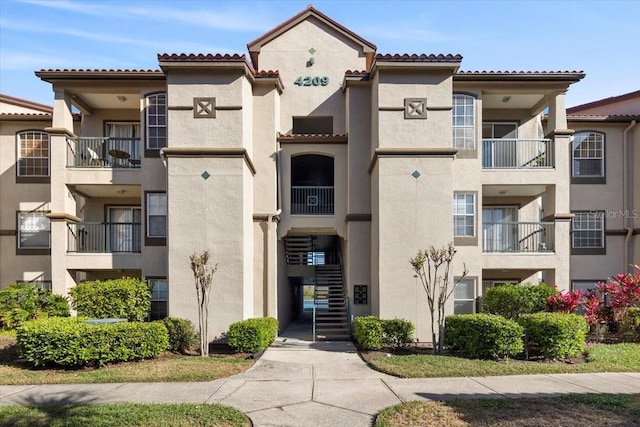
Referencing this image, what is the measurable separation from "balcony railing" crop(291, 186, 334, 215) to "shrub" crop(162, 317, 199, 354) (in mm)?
5795

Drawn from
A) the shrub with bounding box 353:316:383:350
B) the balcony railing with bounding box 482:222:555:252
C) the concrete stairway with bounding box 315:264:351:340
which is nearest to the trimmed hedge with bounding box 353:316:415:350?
the shrub with bounding box 353:316:383:350

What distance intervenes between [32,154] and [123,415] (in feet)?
47.9

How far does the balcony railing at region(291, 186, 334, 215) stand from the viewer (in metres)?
16.1

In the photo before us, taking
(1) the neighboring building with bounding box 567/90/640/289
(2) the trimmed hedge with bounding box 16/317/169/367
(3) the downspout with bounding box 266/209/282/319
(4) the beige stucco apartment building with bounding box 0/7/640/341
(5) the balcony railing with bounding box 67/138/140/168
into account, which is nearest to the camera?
(2) the trimmed hedge with bounding box 16/317/169/367

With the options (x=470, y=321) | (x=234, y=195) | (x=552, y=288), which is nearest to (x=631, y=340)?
(x=552, y=288)

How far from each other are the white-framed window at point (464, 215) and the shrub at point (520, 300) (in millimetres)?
2281

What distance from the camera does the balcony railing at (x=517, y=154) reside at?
623 inches

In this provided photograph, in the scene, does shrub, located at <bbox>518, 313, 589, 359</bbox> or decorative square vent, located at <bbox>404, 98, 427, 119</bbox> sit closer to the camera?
shrub, located at <bbox>518, 313, 589, 359</bbox>

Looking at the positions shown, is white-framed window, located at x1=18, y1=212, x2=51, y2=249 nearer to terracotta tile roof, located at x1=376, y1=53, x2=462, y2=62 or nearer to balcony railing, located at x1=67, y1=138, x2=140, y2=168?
balcony railing, located at x1=67, y1=138, x2=140, y2=168

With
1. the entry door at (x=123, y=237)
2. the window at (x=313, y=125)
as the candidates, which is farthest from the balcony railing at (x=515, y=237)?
the entry door at (x=123, y=237)

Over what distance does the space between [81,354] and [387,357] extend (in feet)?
24.7

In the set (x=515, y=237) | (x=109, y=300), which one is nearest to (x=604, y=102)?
(x=515, y=237)

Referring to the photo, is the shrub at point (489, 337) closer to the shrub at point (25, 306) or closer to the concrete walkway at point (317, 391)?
the concrete walkway at point (317, 391)

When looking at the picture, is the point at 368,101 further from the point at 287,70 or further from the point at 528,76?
the point at 528,76
